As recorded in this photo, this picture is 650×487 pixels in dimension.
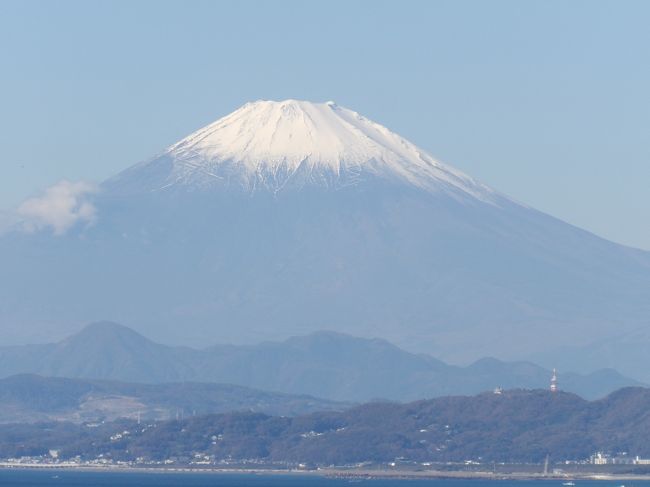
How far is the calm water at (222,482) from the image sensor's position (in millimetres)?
138250

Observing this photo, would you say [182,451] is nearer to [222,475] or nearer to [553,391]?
[222,475]

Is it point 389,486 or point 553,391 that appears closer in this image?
point 389,486

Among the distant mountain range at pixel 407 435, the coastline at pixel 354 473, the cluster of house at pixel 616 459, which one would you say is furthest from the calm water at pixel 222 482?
the cluster of house at pixel 616 459

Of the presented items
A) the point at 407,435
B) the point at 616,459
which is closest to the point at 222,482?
the point at 407,435

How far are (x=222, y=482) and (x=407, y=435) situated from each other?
94.1ft

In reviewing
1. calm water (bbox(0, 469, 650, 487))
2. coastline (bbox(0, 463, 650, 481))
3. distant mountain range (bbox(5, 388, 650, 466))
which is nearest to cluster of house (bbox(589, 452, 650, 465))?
distant mountain range (bbox(5, 388, 650, 466))

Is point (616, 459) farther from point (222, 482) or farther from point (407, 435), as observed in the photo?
point (222, 482)

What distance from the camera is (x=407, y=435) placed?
169750 mm

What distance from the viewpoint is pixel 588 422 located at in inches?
6718

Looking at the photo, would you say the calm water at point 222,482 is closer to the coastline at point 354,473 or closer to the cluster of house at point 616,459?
the coastline at point 354,473

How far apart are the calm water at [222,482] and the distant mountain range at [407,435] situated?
8859 mm

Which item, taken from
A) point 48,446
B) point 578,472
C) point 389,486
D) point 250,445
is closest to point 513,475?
point 578,472

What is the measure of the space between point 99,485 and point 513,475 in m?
29.3

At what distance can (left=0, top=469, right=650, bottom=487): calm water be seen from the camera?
454 ft
